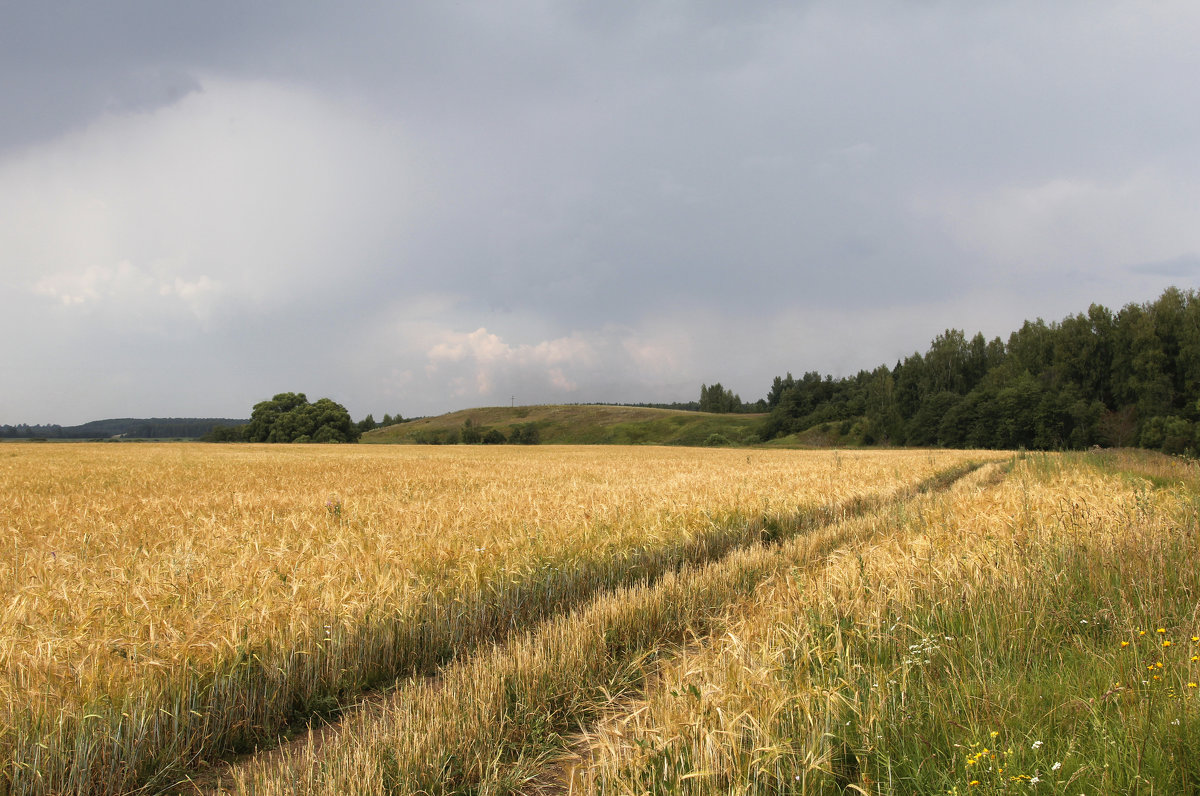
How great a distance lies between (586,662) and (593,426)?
391ft

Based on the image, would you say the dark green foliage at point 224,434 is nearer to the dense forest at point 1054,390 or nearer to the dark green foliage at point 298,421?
the dark green foliage at point 298,421

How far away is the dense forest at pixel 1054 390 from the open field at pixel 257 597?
211 ft

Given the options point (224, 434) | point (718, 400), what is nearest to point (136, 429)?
point (224, 434)

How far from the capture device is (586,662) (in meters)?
4.60

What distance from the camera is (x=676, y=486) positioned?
13750 millimetres

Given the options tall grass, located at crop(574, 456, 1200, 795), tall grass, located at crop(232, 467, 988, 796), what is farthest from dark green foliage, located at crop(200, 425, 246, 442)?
tall grass, located at crop(574, 456, 1200, 795)

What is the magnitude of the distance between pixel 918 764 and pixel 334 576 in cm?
512

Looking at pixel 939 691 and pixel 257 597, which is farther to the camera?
pixel 257 597

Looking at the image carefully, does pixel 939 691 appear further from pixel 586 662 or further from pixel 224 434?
pixel 224 434

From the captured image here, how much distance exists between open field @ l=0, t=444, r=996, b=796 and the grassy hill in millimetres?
89937

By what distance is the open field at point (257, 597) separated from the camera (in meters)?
3.45

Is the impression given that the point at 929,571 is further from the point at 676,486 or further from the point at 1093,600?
the point at 676,486

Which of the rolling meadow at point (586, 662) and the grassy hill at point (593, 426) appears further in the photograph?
the grassy hill at point (593, 426)

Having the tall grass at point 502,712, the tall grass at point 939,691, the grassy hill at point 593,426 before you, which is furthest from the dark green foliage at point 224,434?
the tall grass at point 939,691
